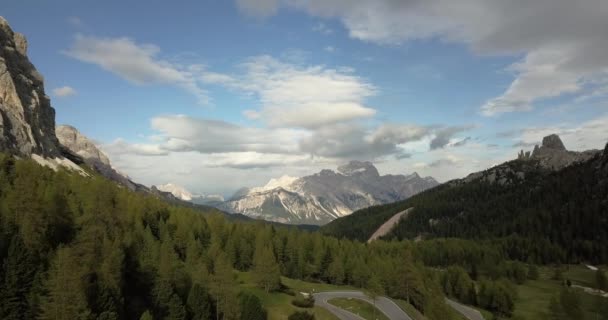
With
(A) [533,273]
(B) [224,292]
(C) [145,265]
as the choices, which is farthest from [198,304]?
(A) [533,273]

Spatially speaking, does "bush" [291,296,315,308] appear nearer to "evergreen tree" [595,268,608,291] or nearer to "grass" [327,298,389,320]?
"grass" [327,298,389,320]

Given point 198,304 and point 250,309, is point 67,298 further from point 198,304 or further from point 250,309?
point 250,309

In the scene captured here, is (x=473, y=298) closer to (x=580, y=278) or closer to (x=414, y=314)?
(x=414, y=314)

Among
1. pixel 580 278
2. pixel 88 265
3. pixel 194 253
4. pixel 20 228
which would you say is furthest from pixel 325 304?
pixel 580 278

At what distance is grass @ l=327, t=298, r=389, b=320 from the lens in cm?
9031

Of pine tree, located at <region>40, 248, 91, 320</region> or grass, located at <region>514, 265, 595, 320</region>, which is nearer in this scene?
Result: pine tree, located at <region>40, 248, 91, 320</region>

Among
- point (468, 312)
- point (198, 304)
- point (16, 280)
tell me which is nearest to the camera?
point (16, 280)

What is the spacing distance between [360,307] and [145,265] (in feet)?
160

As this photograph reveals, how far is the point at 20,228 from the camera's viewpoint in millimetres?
63719

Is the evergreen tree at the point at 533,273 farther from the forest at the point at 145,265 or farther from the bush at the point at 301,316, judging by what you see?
the bush at the point at 301,316

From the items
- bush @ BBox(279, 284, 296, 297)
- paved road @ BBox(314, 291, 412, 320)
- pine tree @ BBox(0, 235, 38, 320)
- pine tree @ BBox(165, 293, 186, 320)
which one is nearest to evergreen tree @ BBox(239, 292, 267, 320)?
pine tree @ BBox(165, 293, 186, 320)

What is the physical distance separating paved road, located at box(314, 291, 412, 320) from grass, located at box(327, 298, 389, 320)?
178cm

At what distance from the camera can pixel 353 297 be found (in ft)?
340

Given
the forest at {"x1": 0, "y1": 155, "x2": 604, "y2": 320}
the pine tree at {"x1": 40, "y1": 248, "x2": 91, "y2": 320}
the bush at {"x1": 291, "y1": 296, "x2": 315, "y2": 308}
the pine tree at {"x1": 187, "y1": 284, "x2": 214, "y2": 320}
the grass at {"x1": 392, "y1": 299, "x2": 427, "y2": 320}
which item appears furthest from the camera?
the grass at {"x1": 392, "y1": 299, "x2": 427, "y2": 320}
